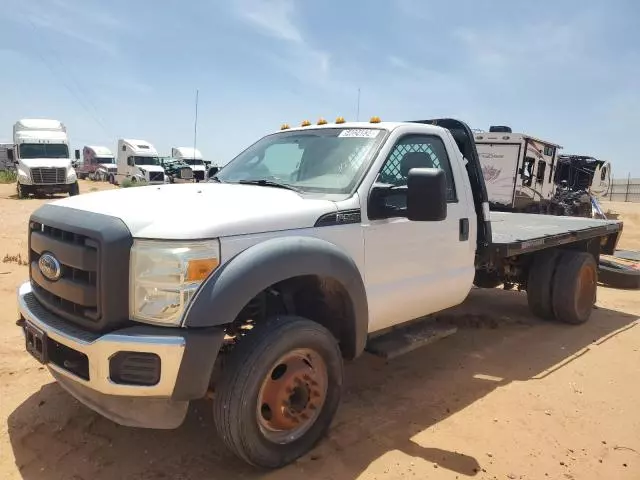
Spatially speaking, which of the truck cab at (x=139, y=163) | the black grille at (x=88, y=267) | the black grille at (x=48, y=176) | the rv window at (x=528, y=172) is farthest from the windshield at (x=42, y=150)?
the black grille at (x=88, y=267)

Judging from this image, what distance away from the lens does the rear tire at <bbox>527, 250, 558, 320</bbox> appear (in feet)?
18.9

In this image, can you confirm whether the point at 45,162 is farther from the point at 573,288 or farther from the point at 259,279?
the point at 259,279

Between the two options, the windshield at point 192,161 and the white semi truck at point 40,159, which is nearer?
the white semi truck at point 40,159

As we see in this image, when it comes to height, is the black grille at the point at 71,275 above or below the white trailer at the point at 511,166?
below

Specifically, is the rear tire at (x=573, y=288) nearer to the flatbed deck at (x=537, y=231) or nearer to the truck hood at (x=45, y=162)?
the flatbed deck at (x=537, y=231)

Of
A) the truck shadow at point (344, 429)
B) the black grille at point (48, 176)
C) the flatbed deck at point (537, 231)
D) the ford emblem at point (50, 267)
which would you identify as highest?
the flatbed deck at point (537, 231)

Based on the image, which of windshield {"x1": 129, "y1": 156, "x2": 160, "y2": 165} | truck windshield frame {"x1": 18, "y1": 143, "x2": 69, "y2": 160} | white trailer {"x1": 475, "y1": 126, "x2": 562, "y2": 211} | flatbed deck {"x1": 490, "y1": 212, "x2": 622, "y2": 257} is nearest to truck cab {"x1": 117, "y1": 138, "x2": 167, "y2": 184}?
windshield {"x1": 129, "y1": 156, "x2": 160, "y2": 165}

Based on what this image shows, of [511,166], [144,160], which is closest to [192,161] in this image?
[144,160]

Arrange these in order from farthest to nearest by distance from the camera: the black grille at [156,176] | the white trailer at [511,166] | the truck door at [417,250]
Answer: the black grille at [156,176] → the white trailer at [511,166] → the truck door at [417,250]

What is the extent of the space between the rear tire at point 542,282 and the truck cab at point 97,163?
3691 centimetres

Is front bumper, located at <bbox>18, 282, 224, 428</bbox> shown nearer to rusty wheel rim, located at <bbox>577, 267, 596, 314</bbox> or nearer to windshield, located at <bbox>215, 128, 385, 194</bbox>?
windshield, located at <bbox>215, 128, 385, 194</bbox>

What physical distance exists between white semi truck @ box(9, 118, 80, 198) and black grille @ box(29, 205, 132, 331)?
20.6 metres

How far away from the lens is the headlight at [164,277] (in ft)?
7.94

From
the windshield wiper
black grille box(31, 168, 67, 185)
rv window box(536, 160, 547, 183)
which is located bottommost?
black grille box(31, 168, 67, 185)
